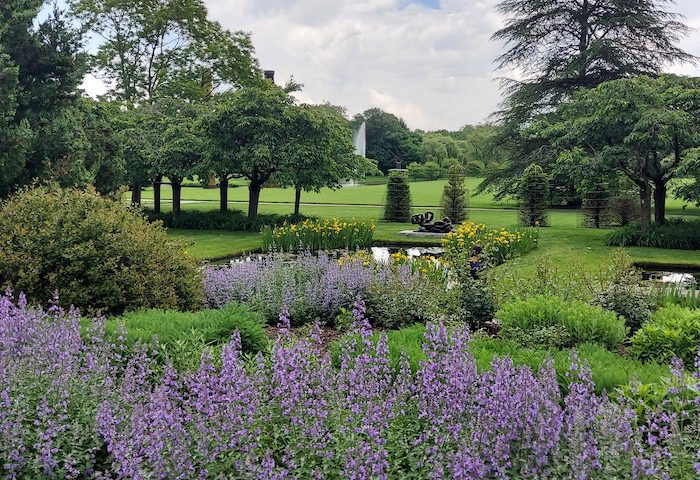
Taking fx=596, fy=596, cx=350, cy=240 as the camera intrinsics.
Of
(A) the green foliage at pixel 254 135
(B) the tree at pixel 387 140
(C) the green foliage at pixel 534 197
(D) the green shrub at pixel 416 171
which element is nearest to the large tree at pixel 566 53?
(C) the green foliage at pixel 534 197

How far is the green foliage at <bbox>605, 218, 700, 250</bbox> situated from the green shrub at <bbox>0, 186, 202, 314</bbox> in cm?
1214

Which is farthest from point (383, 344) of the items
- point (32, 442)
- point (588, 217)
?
point (588, 217)

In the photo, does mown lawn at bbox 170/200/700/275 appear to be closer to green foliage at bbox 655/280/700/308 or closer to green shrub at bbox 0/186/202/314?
green foliage at bbox 655/280/700/308

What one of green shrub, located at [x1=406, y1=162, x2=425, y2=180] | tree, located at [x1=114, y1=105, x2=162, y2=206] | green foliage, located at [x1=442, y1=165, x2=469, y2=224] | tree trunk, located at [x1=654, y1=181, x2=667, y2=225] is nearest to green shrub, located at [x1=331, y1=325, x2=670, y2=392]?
tree trunk, located at [x1=654, y1=181, x2=667, y2=225]

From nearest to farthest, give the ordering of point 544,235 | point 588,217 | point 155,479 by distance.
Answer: point 155,479 → point 544,235 → point 588,217

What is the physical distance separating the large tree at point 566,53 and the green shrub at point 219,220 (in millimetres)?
10961

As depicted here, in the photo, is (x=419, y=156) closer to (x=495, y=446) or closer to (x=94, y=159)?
(x=94, y=159)

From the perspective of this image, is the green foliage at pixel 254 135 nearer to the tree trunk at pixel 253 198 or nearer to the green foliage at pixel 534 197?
the tree trunk at pixel 253 198

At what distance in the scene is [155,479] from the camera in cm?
254

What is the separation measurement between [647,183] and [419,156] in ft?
193

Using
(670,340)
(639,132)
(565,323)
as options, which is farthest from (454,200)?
(670,340)

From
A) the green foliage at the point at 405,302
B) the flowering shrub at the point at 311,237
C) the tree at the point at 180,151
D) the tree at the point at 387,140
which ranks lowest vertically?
the green foliage at the point at 405,302

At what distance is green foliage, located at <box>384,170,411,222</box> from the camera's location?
75.9 feet

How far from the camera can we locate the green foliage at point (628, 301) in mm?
6363
